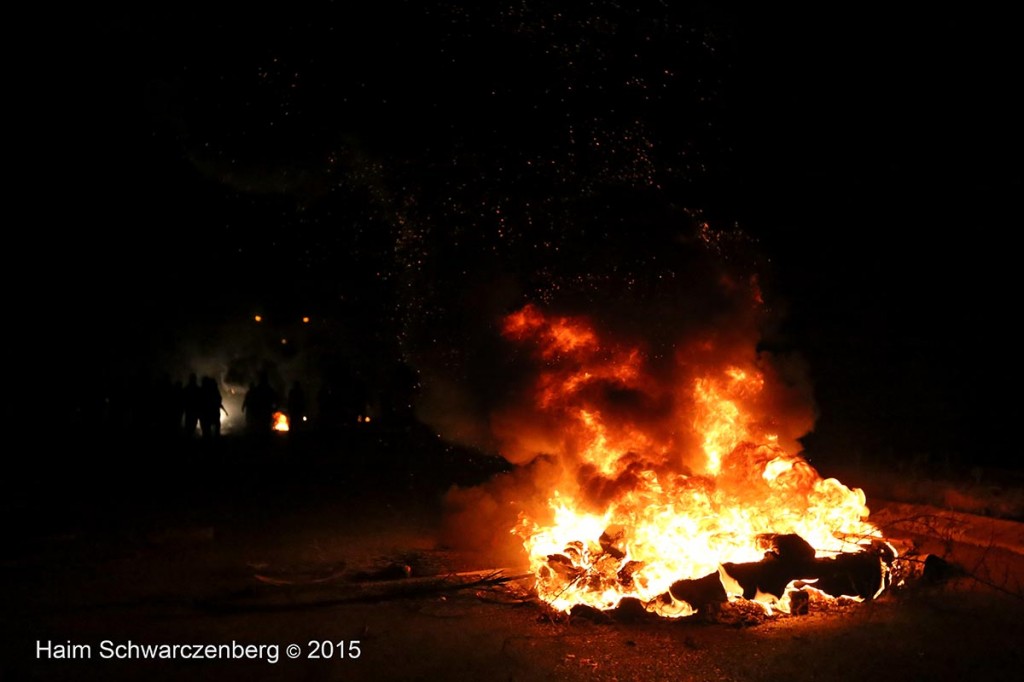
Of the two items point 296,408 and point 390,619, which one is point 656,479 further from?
point 296,408

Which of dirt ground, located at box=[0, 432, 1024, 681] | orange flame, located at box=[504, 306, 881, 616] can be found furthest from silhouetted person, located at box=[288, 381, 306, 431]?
orange flame, located at box=[504, 306, 881, 616]

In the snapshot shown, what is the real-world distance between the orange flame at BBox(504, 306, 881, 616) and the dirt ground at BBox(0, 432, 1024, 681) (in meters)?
0.53

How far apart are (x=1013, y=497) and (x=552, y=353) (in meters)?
5.69

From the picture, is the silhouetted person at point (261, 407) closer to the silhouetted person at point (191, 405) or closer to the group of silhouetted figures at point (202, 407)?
the group of silhouetted figures at point (202, 407)

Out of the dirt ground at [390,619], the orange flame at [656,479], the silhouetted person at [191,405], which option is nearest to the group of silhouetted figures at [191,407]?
the silhouetted person at [191,405]

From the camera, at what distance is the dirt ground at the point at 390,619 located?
18.0ft

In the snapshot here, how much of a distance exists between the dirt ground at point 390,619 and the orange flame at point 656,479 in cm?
53

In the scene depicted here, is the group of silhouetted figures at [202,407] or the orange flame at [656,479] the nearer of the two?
the orange flame at [656,479]

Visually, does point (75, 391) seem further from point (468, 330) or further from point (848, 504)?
point (848, 504)

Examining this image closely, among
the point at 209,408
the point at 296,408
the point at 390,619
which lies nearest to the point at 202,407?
the point at 209,408

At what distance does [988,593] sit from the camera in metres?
7.04

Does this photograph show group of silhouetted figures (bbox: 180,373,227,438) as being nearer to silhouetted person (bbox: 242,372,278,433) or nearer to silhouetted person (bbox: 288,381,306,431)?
silhouetted person (bbox: 242,372,278,433)

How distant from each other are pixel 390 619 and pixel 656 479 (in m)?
3.04

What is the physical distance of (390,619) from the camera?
6562mm
